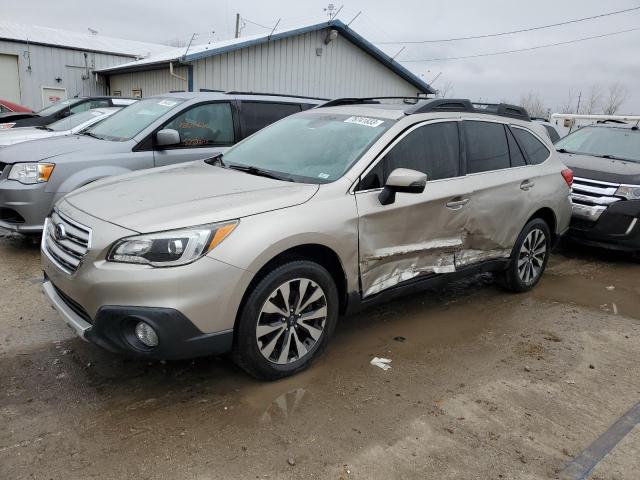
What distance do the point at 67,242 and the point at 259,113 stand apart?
158 inches

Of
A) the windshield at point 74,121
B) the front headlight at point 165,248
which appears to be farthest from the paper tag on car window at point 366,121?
the windshield at point 74,121

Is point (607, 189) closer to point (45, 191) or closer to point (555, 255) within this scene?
point (555, 255)

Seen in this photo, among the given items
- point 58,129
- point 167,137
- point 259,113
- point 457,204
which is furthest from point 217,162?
point 58,129

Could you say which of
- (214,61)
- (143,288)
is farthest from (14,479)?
(214,61)

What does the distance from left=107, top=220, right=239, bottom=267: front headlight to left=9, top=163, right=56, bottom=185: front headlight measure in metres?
3.19

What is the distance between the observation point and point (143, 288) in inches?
105

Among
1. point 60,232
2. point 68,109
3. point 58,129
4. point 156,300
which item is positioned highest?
point 68,109

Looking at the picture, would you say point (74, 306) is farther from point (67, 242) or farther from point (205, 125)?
point (205, 125)

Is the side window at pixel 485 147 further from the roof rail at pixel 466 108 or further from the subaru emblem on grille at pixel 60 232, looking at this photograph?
the subaru emblem on grille at pixel 60 232

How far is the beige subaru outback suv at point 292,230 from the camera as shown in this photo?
2754 mm

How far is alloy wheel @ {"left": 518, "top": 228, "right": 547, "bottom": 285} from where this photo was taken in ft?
16.5

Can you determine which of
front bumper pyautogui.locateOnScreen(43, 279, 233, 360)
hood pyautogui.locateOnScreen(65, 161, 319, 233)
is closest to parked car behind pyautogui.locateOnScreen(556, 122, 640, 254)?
hood pyautogui.locateOnScreen(65, 161, 319, 233)

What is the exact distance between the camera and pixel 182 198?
10.3ft

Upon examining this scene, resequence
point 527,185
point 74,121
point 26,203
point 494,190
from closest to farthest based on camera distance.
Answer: point 494,190 < point 527,185 < point 26,203 < point 74,121
